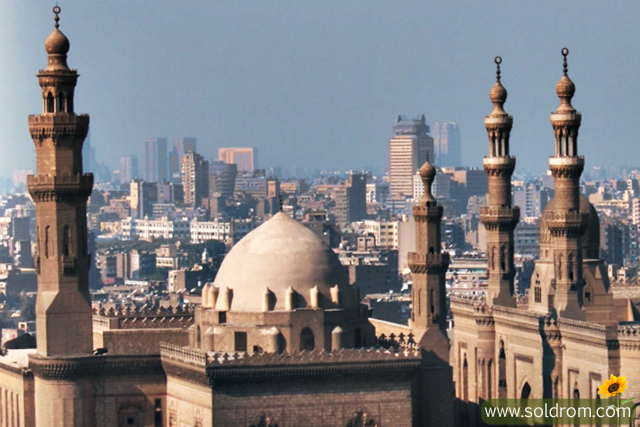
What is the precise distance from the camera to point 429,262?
66.8 meters

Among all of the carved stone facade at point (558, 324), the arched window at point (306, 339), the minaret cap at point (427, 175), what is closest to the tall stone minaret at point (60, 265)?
the arched window at point (306, 339)

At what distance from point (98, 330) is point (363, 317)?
803cm

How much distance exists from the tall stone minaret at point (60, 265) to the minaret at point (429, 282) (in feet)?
31.1

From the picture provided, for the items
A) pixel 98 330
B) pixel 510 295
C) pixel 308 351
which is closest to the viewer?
pixel 308 351

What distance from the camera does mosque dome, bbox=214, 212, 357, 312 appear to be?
212 ft

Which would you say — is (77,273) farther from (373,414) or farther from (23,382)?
(373,414)

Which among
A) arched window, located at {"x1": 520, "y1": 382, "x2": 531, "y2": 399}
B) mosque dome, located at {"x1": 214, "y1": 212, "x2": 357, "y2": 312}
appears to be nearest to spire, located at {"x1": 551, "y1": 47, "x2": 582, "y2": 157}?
arched window, located at {"x1": 520, "y1": 382, "x2": 531, "y2": 399}

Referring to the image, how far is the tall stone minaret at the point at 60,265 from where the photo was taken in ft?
209

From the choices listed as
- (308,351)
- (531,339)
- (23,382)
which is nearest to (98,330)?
(23,382)

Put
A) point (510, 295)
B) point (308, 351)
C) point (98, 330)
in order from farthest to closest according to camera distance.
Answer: point (510, 295) < point (98, 330) < point (308, 351)

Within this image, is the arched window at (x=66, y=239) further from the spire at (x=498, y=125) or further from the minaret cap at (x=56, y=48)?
the spire at (x=498, y=125)

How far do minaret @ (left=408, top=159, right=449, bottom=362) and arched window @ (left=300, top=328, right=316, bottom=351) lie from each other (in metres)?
3.32

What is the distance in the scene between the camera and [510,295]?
73.3 m

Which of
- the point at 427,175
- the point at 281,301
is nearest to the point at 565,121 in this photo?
the point at 427,175
